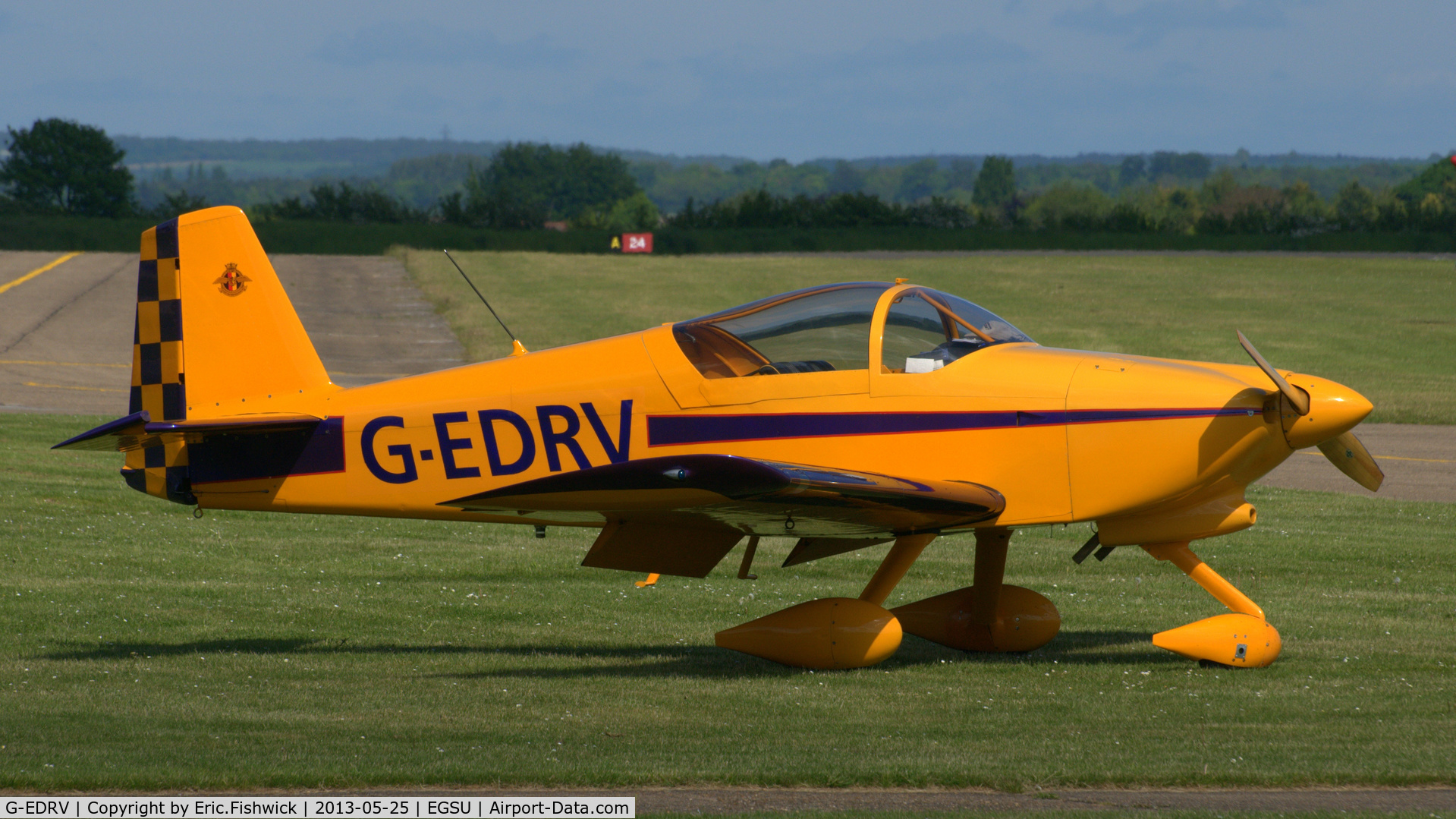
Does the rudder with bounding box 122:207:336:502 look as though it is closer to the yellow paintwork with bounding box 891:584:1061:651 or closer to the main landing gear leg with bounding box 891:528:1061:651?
the yellow paintwork with bounding box 891:584:1061:651

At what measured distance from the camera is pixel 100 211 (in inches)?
2975

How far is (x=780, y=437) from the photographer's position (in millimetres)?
7996

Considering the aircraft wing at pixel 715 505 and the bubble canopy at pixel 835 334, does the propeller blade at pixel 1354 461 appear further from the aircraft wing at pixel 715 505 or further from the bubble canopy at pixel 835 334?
the aircraft wing at pixel 715 505

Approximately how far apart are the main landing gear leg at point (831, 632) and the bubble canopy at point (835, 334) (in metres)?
1.27

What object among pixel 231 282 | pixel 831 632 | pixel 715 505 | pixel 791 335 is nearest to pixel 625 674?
pixel 831 632

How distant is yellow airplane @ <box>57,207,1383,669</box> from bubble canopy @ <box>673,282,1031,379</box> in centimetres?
A: 2

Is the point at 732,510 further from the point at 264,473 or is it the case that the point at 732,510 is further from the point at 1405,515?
the point at 1405,515

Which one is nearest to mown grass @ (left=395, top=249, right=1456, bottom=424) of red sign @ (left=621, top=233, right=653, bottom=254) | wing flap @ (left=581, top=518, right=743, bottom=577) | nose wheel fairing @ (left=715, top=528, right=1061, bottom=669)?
red sign @ (left=621, top=233, right=653, bottom=254)

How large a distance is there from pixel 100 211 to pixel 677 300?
1938 inches

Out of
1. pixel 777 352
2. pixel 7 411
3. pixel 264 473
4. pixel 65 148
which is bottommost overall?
pixel 7 411

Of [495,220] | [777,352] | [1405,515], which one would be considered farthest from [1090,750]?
→ [495,220]

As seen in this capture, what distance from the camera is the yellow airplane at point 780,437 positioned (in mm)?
7664

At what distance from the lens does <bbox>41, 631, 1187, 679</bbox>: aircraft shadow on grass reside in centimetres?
837

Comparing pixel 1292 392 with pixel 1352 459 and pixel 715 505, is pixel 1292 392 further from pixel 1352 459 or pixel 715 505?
pixel 715 505
